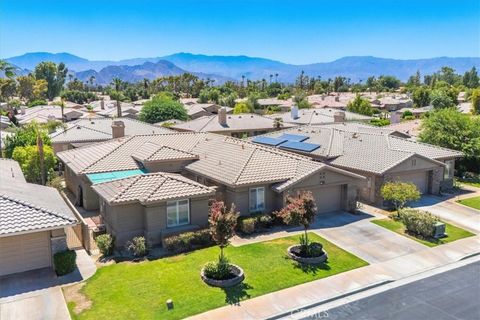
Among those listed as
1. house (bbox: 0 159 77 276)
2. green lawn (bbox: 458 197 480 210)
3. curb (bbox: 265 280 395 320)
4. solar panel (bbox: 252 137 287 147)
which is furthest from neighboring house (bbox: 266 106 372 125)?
house (bbox: 0 159 77 276)

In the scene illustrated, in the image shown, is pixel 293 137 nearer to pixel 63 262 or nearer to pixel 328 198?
pixel 328 198

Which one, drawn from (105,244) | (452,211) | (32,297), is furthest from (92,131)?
(452,211)

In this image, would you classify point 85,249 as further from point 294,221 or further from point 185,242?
point 294,221

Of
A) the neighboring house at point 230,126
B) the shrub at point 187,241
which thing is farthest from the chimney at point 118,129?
the shrub at point 187,241

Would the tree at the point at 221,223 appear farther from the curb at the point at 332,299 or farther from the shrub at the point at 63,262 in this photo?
the shrub at the point at 63,262

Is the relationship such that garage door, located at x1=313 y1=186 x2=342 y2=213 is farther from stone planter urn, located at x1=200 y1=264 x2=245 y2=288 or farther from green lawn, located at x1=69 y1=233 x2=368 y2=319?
stone planter urn, located at x1=200 y1=264 x2=245 y2=288
